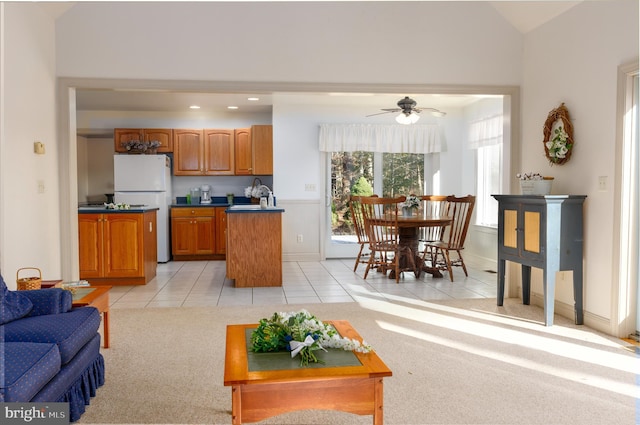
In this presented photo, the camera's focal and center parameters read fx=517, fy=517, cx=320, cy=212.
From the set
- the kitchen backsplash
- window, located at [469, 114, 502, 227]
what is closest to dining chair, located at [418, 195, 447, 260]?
window, located at [469, 114, 502, 227]

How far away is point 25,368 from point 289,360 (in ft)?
3.25

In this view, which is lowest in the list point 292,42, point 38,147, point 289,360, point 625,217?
point 289,360

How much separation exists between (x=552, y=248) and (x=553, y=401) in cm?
168

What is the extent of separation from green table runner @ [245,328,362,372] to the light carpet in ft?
0.50

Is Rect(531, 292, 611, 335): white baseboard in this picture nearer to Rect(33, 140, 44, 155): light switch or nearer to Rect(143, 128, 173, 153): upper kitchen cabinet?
Rect(33, 140, 44, 155): light switch

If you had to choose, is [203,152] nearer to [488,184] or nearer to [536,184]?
[488,184]

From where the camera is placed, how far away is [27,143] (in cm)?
401

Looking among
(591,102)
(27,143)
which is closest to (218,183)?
(27,143)

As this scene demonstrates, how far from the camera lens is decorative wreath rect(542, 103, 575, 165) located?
4.23m

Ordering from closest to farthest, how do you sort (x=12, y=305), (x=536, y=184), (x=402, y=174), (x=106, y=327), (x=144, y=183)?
1. (x=12, y=305)
2. (x=106, y=327)
3. (x=536, y=184)
4. (x=144, y=183)
5. (x=402, y=174)

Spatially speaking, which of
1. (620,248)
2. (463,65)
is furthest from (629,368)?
(463,65)

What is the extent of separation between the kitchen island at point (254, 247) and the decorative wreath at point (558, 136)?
275 cm

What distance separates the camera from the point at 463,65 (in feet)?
16.5

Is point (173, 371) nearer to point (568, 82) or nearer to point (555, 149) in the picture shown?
point (555, 149)
